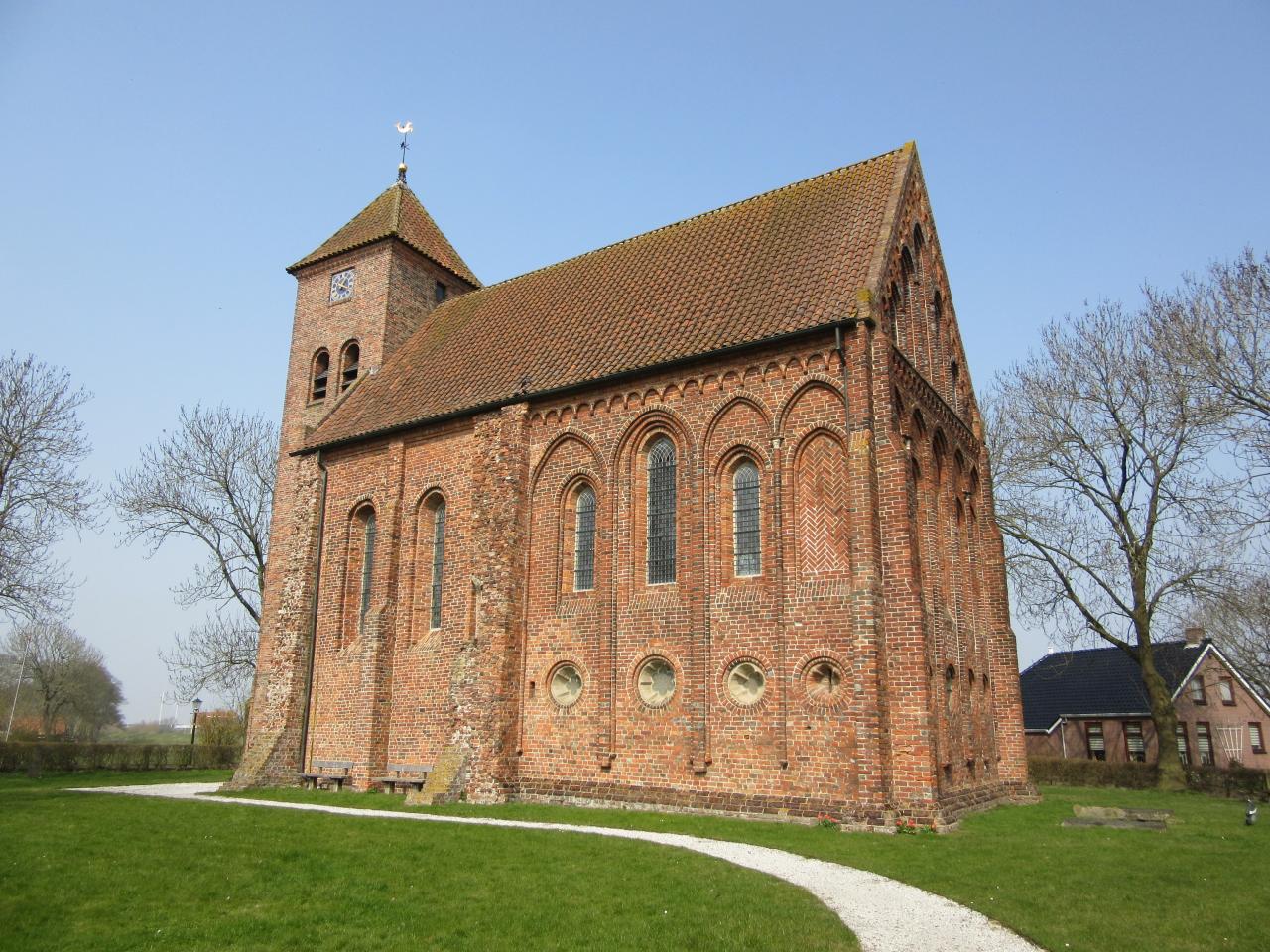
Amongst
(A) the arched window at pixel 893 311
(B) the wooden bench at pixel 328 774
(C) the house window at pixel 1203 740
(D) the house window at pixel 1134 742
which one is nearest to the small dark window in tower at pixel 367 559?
(B) the wooden bench at pixel 328 774

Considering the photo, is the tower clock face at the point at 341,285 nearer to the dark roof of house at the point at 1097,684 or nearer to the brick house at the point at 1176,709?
the dark roof of house at the point at 1097,684

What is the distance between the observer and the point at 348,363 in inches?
1110

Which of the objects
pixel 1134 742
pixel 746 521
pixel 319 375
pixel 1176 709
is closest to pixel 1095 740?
pixel 1134 742

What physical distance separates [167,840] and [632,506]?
32.2 ft

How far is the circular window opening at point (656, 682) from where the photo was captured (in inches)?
664

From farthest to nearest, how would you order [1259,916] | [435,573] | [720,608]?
1. [435,573]
2. [720,608]
3. [1259,916]

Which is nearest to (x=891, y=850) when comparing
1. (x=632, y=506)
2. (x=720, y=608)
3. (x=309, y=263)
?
(x=720, y=608)

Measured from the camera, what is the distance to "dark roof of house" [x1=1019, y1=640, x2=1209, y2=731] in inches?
1599

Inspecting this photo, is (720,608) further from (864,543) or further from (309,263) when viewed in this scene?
(309,263)

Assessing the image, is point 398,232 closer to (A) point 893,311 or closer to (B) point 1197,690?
(A) point 893,311

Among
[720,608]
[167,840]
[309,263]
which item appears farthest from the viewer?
[309,263]

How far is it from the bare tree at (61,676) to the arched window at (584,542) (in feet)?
169

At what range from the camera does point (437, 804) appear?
674 inches

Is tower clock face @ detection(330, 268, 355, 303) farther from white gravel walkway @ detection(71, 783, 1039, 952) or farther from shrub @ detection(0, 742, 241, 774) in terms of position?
white gravel walkway @ detection(71, 783, 1039, 952)
